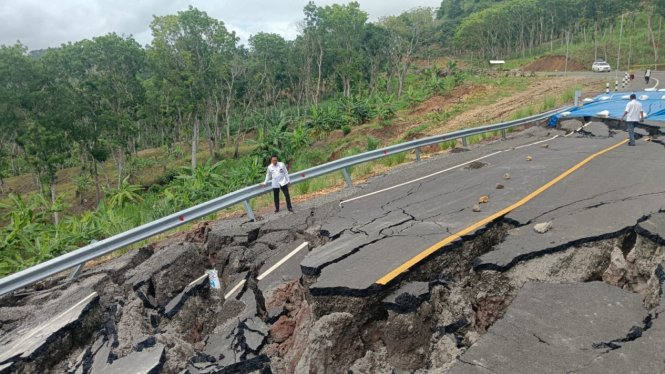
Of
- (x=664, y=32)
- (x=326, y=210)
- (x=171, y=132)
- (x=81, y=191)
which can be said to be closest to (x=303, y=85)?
(x=171, y=132)

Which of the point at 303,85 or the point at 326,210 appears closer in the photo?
the point at 326,210

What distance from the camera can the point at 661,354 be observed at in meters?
3.95

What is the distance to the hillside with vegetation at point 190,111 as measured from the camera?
62.1ft

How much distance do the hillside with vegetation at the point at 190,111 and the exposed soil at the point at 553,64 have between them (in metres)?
4.11

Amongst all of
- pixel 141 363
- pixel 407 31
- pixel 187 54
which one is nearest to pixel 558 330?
pixel 141 363

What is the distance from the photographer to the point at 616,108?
17.7 m

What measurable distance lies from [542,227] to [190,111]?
37.8 meters

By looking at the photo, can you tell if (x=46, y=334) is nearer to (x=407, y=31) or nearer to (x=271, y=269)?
(x=271, y=269)

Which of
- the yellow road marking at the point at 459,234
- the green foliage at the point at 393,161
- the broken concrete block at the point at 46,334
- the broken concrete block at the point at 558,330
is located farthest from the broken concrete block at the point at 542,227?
the green foliage at the point at 393,161

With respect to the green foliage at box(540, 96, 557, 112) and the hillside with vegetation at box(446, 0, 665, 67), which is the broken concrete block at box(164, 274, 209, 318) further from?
the hillside with vegetation at box(446, 0, 665, 67)

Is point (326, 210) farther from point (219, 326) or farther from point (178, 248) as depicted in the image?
point (219, 326)

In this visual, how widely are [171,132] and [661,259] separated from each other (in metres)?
62.1

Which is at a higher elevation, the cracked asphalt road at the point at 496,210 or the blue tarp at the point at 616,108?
the blue tarp at the point at 616,108

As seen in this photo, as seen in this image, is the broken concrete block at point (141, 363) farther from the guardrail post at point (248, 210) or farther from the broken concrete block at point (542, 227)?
the broken concrete block at point (542, 227)
